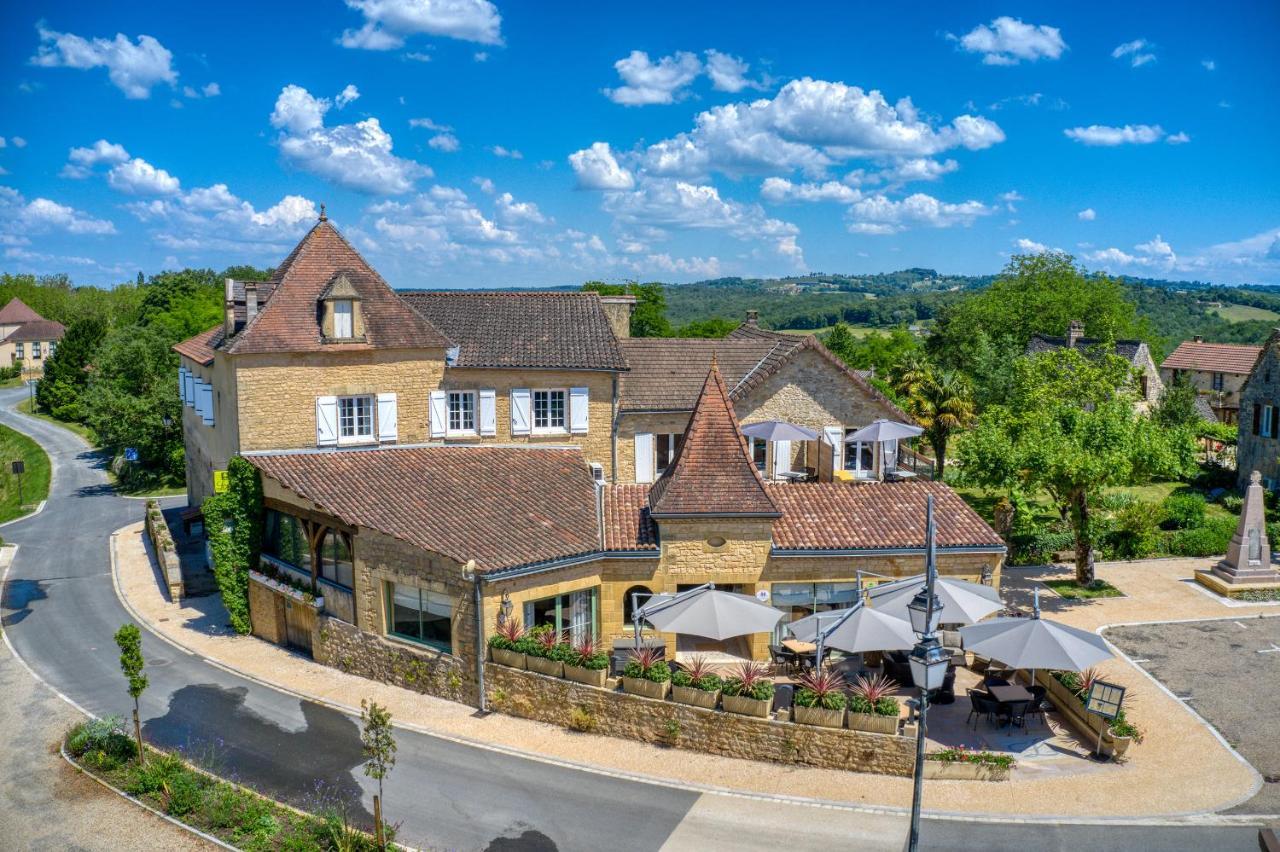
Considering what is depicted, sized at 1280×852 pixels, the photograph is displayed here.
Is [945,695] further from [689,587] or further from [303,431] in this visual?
[303,431]

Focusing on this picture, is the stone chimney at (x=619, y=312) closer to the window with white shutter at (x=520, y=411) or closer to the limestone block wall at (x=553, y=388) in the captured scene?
the limestone block wall at (x=553, y=388)

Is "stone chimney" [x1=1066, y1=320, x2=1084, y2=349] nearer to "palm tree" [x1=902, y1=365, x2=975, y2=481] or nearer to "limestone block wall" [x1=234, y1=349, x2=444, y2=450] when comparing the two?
"palm tree" [x1=902, y1=365, x2=975, y2=481]

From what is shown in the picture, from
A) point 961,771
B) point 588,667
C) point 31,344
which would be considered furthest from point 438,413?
point 31,344

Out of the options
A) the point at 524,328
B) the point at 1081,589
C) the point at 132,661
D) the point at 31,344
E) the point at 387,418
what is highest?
the point at 524,328

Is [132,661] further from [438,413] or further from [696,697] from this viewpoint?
[438,413]

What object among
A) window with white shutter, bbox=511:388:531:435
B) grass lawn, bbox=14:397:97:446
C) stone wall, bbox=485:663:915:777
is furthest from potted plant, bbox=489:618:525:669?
grass lawn, bbox=14:397:97:446

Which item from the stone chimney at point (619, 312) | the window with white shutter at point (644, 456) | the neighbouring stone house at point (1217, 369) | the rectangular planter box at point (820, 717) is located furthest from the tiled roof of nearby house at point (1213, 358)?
the rectangular planter box at point (820, 717)
